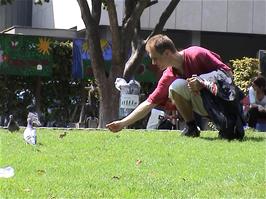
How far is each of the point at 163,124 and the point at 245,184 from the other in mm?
8019

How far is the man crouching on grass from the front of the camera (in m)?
6.48

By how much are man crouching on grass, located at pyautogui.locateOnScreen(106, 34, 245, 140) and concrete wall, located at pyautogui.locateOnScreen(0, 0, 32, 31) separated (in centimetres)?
2180

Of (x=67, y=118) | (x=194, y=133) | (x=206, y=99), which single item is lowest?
(x=67, y=118)

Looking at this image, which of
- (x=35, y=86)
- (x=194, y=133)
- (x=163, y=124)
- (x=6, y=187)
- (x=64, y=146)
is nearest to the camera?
(x=6, y=187)

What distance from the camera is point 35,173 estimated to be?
5.01 metres

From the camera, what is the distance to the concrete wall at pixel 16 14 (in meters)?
28.8

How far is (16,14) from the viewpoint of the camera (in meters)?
28.8

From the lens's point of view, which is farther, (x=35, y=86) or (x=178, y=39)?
(x=178, y=39)

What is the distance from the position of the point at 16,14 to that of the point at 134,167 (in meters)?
24.4

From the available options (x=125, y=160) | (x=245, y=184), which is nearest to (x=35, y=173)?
(x=125, y=160)

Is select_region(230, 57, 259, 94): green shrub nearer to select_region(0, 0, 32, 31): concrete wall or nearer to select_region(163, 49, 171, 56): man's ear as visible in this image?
select_region(163, 49, 171, 56): man's ear

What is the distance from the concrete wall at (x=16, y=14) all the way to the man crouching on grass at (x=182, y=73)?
858 inches

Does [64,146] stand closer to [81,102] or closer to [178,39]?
[81,102]

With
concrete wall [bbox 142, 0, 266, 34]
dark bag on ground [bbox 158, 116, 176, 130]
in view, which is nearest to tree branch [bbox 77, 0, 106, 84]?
dark bag on ground [bbox 158, 116, 176, 130]
